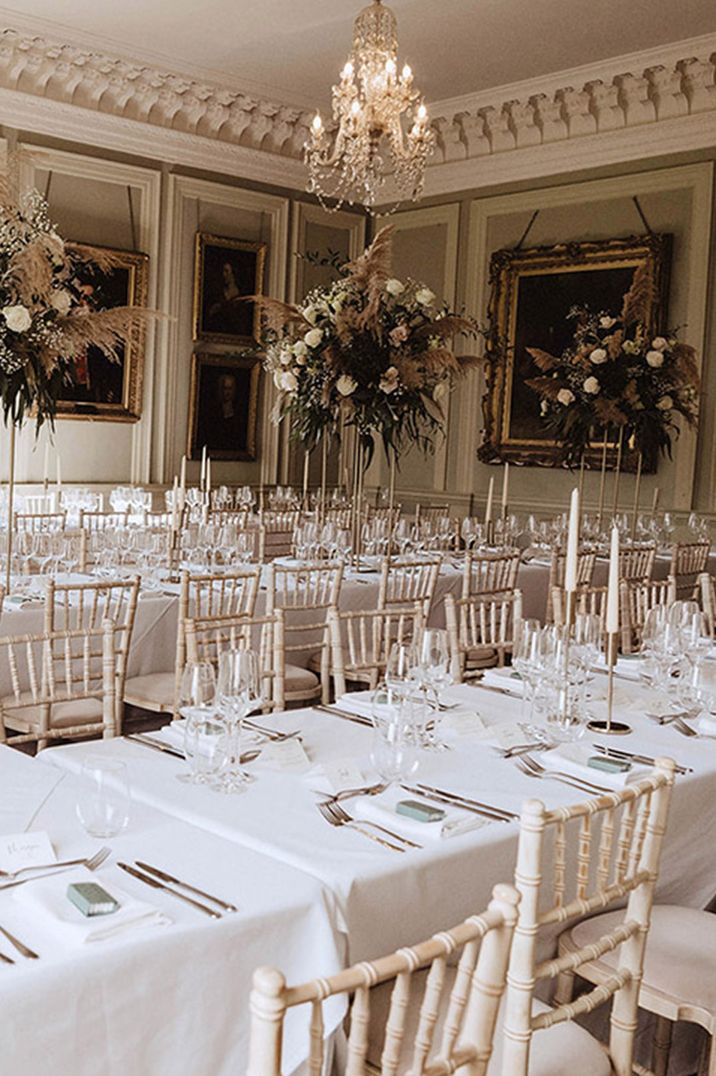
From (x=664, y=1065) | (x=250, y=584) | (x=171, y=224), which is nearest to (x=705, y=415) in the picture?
(x=171, y=224)

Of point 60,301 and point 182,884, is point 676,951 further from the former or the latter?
point 60,301

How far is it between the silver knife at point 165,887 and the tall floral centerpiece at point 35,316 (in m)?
3.42

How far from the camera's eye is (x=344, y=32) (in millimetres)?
10266

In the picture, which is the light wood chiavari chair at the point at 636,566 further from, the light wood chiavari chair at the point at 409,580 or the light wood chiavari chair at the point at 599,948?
the light wood chiavari chair at the point at 599,948

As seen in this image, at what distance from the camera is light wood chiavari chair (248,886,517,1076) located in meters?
1.35

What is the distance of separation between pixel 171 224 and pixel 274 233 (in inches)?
50.8

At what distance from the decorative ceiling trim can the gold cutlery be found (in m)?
9.80

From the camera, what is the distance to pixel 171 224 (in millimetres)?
11820

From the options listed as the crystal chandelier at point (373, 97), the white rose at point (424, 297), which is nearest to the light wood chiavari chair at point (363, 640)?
the white rose at point (424, 297)

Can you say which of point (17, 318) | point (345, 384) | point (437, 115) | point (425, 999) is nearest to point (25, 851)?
point (425, 999)

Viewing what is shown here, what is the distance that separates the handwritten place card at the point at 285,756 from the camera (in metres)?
3.01

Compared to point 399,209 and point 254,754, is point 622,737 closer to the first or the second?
point 254,754

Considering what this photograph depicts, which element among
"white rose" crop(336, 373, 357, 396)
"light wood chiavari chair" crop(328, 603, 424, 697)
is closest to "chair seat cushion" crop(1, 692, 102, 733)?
"light wood chiavari chair" crop(328, 603, 424, 697)

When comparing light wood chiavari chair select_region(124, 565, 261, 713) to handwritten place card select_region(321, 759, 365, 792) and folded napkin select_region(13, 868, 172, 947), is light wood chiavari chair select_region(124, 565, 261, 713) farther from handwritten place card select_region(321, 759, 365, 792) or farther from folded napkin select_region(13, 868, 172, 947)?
folded napkin select_region(13, 868, 172, 947)
